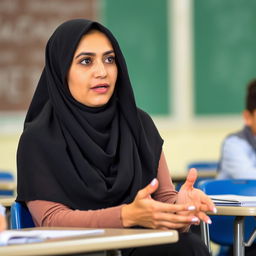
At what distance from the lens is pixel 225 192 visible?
3.29 meters

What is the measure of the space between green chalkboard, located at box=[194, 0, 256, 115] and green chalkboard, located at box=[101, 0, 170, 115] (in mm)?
306

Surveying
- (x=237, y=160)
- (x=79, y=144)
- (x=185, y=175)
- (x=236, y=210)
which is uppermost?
(x=79, y=144)

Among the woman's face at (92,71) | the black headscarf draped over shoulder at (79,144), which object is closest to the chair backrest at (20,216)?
the black headscarf draped over shoulder at (79,144)

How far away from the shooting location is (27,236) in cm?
178

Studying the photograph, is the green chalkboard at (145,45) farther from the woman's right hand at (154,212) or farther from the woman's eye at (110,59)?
the woman's right hand at (154,212)

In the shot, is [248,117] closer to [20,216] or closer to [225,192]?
[225,192]

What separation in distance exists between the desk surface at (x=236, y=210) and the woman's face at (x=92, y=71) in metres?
0.53

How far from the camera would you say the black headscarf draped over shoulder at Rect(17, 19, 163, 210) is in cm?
243

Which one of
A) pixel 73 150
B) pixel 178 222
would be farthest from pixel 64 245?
pixel 73 150

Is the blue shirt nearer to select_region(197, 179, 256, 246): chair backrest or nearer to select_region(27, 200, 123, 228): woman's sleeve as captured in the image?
select_region(197, 179, 256, 246): chair backrest

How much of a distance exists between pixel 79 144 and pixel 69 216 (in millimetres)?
289

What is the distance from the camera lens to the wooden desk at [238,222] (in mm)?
2521

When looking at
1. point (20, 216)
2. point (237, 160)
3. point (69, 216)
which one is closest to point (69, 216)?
point (69, 216)

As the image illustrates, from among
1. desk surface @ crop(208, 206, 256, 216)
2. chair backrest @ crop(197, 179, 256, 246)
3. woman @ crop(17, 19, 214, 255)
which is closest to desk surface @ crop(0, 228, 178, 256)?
woman @ crop(17, 19, 214, 255)
